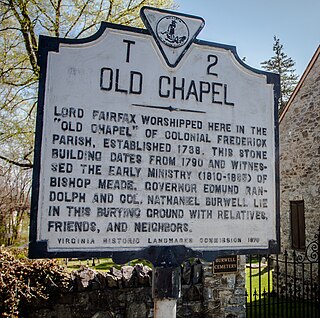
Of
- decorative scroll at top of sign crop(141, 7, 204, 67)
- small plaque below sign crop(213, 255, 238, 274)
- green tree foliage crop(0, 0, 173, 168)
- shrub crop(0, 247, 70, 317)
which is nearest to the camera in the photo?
decorative scroll at top of sign crop(141, 7, 204, 67)

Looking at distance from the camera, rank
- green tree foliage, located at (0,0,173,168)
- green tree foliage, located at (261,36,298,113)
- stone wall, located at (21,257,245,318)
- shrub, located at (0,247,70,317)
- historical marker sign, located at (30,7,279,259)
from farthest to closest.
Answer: green tree foliage, located at (261,36,298,113)
green tree foliage, located at (0,0,173,168)
stone wall, located at (21,257,245,318)
shrub, located at (0,247,70,317)
historical marker sign, located at (30,7,279,259)

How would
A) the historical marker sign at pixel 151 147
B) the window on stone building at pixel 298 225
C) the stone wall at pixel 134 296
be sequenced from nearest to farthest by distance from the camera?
the historical marker sign at pixel 151 147, the stone wall at pixel 134 296, the window on stone building at pixel 298 225

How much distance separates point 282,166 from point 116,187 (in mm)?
10321

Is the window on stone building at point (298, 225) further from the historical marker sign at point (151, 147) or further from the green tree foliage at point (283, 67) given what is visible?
the green tree foliage at point (283, 67)

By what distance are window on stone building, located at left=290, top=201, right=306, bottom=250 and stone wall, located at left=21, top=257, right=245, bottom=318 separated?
217 inches

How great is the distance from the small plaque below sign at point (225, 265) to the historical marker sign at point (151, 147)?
316 centimetres

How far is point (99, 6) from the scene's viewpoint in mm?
9539

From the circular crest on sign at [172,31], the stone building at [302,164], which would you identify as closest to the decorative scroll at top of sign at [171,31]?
the circular crest on sign at [172,31]

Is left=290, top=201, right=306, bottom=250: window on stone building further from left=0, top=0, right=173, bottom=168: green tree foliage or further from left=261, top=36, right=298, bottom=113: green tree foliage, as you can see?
left=261, top=36, right=298, bottom=113: green tree foliage

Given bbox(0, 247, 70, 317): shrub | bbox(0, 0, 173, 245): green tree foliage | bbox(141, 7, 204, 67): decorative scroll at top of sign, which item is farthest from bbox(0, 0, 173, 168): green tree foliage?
bbox(141, 7, 204, 67): decorative scroll at top of sign

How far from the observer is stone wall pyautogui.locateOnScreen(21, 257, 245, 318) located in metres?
5.50

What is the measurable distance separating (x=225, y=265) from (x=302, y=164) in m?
6.16

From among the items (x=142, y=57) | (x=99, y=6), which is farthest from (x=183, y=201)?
(x=99, y=6)

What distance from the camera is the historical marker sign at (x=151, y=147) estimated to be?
111 inches
